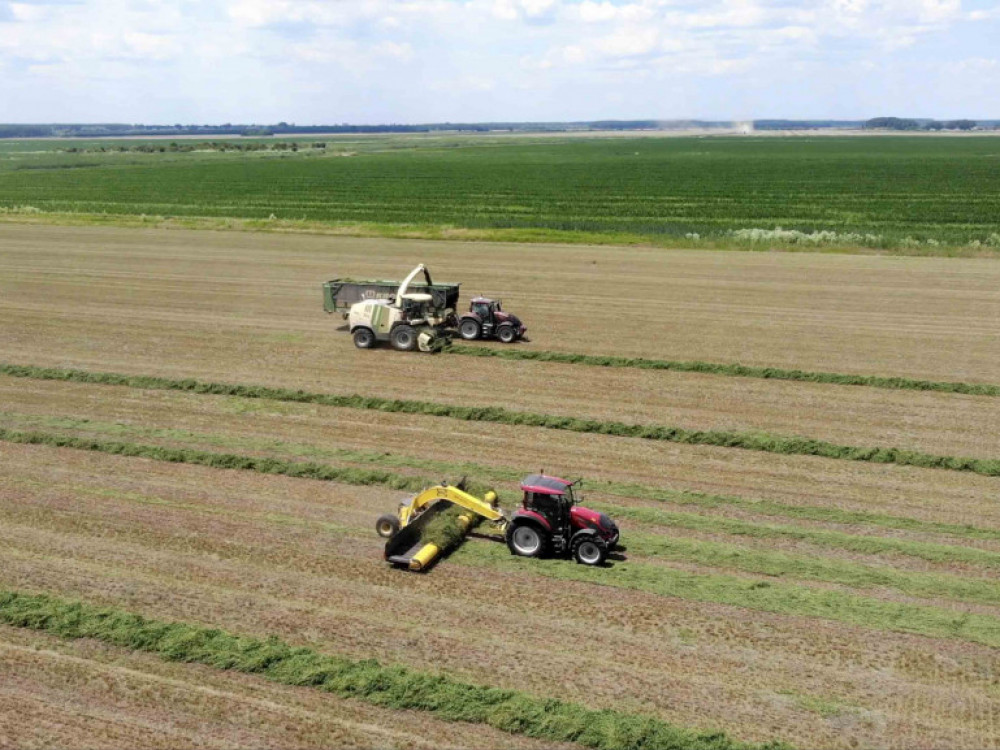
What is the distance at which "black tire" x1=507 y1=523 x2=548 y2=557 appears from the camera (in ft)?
56.9

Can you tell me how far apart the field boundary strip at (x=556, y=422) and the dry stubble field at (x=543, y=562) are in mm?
466

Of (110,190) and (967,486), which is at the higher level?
(110,190)

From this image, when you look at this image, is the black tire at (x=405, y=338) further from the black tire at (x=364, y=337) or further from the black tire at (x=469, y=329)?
the black tire at (x=469, y=329)

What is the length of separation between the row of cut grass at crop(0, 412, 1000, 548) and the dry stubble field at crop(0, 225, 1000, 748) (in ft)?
0.33

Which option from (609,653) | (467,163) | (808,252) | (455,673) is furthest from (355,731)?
(467,163)

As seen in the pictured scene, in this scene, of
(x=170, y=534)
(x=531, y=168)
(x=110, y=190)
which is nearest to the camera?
(x=170, y=534)

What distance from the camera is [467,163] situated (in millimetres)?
146125

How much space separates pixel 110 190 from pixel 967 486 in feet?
313

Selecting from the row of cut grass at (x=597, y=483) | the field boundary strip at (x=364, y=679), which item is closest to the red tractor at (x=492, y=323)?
the row of cut grass at (x=597, y=483)

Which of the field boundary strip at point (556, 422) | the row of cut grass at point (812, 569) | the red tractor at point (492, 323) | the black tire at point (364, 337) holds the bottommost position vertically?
the row of cut grass at point (812, 569)

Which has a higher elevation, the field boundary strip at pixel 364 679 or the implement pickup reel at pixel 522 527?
the implement pickup reel at pixel 522 527

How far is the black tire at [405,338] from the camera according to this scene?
3338 centimetres

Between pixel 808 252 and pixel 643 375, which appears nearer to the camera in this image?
pixel 643 375

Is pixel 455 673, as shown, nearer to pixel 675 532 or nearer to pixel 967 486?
pixel 675 532
